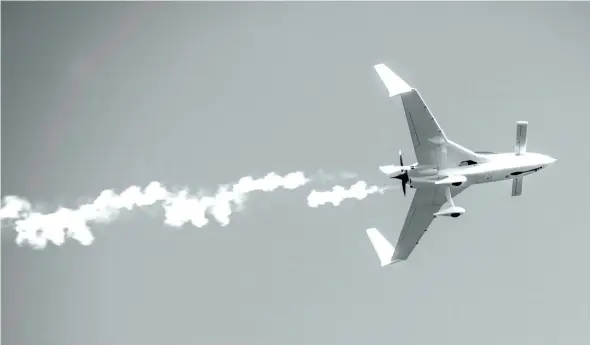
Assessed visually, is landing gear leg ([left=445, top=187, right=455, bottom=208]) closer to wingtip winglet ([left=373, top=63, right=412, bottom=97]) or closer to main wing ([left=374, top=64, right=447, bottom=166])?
main wing ([left=374, top=64, right=447, bottom=166])

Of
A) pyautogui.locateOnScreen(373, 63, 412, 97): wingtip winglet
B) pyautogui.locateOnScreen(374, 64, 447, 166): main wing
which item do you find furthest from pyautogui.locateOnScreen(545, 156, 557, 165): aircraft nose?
pyautogui.locateOnScreen(373, 63, 412, 97): wingtip winglet

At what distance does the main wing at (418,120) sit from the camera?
7425cm

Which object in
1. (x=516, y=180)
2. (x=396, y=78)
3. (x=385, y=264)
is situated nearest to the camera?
(x=396, y=78)

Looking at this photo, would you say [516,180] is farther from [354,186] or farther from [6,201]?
[6,201]

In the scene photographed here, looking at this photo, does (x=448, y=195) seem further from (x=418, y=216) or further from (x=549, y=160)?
(x=549, y=160)

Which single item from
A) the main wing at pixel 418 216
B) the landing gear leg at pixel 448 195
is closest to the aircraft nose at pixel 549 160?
the main wing at pixel 418 216

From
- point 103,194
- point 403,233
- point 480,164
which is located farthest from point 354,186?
point 103,194

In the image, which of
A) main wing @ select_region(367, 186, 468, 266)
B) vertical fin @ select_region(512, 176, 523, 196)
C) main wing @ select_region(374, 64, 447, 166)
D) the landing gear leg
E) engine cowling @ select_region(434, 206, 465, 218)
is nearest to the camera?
main wing @ select_region(374, 64, 447, 166)

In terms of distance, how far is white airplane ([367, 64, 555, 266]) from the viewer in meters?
74.9

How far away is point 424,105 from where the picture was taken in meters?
74.7

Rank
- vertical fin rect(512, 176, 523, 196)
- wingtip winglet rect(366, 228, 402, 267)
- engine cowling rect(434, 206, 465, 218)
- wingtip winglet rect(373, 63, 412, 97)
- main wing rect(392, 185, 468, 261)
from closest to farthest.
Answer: wingtip winglet rect(373, 63, 412, 97) < engine cowling rect(434, 206, 465, 218) < vertical fin rect(512, 176, 523, 196) < main wing rect(392, 185, 468, 261) < wingtip winglet rect(366, 228, 402, 267)

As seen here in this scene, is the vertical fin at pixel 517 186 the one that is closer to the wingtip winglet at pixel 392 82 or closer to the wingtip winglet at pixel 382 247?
the wingtip winglet at pixel 382 247

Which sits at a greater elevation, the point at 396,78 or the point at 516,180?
the point at 396,78

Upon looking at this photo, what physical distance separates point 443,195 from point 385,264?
9016 millimetres
